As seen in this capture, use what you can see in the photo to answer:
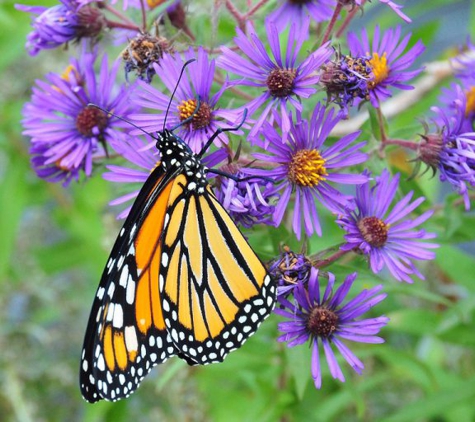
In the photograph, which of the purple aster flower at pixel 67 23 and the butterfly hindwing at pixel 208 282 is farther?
the purple aster flower at pixel 67 23

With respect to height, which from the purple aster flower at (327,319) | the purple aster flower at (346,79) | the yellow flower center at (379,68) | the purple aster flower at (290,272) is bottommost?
the purple aster flower at (327,319)

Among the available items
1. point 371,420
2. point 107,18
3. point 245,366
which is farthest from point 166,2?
point 371,420

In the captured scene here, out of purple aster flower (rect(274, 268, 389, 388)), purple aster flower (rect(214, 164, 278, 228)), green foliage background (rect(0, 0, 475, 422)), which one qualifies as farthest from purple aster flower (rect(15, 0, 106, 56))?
purple aster flower (rect(274, 268, 389, 388))

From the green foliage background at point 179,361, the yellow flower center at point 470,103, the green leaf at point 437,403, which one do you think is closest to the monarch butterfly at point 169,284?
the green foliage background at point 179,361

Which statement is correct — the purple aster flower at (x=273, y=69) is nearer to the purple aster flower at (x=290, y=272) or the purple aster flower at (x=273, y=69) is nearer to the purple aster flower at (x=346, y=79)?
the purple aster flower at (x=346, y=79)

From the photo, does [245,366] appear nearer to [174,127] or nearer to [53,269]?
[174,127]
